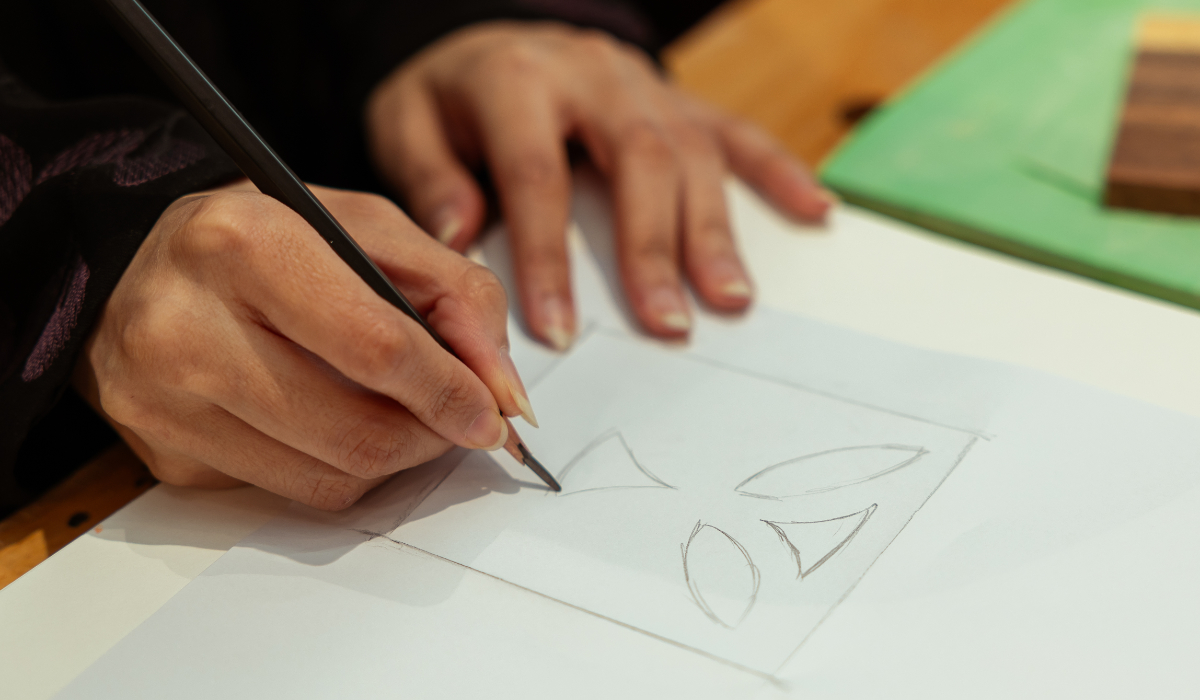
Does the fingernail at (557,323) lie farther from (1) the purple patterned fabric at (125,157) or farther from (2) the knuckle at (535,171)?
(1) the purple patterned fabric at (125,157)

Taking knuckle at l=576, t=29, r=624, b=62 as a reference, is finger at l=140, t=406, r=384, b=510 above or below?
above

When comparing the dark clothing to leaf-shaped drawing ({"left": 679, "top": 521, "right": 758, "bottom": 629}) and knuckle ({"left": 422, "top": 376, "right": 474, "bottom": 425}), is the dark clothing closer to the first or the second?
knuckle ({"left": 422, "top": 376, "right": 474, "bottom": 425})

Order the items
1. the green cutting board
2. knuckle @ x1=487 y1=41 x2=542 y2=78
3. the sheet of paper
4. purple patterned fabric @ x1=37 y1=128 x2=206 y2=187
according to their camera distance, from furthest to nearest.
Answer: knuckle @ x1=487 y1=41 x2=542 y2=78 → the green cutting board → purple patterned fabric @ x1=37 y1=128 x2=206 y2=187 → the sheet of paper

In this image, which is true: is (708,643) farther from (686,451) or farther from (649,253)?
(649,253)

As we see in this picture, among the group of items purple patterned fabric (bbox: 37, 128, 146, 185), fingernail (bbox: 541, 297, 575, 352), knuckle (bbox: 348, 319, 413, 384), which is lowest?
fingernail (bbox: 541, 297, 575, 352)

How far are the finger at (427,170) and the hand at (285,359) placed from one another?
0.62ft

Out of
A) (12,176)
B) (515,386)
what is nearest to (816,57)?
(515,386)

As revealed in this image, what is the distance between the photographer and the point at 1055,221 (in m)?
0.55

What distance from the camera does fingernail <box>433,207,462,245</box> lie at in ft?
1.94

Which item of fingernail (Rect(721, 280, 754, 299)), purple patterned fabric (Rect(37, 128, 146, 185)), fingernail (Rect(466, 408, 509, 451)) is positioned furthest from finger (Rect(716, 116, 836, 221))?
purple patterned fabric (Rect(37, 128, 146, 185))

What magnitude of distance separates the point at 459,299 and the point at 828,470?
203 mm

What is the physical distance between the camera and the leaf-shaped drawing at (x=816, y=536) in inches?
14.1

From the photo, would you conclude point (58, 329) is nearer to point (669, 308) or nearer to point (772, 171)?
point (669, 308)

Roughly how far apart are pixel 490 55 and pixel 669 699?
51 centimetres
